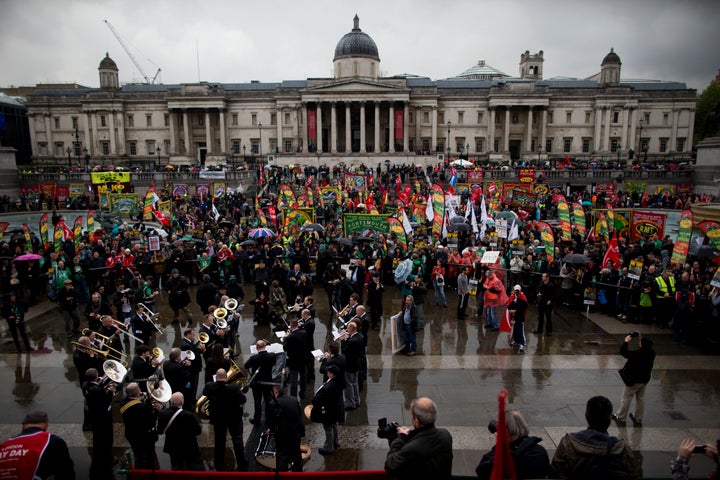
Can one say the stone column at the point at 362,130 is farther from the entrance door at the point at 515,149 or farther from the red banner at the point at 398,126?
the entrance door at the point at 515,149

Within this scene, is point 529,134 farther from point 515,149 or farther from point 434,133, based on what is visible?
point 434,133

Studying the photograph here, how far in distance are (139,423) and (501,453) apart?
5051 mm

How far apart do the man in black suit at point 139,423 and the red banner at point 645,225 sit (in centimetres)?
1990

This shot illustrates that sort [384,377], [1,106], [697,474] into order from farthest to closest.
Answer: [1,106], [384,377], [697,474]

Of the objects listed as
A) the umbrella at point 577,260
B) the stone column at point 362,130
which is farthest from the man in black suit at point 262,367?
the stone column at point 362,130

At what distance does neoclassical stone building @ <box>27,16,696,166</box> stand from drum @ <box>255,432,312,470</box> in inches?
2698

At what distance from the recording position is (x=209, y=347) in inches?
400

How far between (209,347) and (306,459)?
3.46 metres

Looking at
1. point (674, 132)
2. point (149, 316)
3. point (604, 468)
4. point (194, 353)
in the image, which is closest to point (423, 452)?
point (604, 468)

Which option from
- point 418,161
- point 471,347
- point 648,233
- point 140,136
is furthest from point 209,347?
point 140,136

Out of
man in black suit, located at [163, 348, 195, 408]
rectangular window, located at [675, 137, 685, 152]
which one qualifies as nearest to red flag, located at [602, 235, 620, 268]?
man in black suit, located at [163, 348, 195, 408]

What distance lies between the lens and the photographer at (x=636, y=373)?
332 inches

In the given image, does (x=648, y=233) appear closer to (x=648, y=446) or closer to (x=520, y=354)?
(x=520, y=354)

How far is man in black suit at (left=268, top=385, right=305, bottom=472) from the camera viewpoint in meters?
6.68
